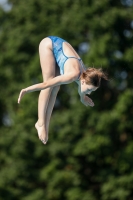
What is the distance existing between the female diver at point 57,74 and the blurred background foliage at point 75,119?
13.7 meters

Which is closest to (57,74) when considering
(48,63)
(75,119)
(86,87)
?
(48,63)

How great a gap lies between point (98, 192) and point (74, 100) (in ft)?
11.2

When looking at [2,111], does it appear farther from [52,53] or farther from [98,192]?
[52,53]

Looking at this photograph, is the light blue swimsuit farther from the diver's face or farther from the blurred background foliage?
the blurred background foliage

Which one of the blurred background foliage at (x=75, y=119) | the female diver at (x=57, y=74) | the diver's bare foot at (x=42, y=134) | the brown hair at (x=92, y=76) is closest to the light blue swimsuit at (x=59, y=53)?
the female diver at (x=57, y=74)

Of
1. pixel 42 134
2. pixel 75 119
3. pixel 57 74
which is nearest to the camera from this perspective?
pixel 57 74

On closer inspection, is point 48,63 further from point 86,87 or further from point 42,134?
point 42,134

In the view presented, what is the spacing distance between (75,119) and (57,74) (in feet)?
49.0

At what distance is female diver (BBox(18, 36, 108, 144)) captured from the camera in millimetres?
10844

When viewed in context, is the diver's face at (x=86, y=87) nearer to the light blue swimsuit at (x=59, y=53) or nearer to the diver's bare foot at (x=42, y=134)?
the light blue swimsuit at (x=59, y=53)

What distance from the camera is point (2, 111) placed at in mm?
30344

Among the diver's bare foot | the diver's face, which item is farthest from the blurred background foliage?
the diver's face

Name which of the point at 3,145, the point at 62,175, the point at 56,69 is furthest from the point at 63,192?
the point at 56,69

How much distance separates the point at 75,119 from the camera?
26.4 meters
